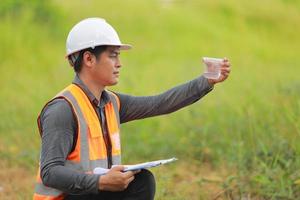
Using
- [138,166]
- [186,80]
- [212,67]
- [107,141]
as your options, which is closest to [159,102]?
[212,67]

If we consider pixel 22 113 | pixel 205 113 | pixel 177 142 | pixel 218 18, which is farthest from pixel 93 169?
pixel 218 18

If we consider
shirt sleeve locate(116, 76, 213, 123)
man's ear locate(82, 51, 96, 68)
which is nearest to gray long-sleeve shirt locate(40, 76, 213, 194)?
man's ear locate(82, 51, 96, 68)

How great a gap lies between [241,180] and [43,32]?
789 cm

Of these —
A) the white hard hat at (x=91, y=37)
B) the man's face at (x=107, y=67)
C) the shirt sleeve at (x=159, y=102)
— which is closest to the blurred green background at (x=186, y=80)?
the shirt sleeve at (x=159, y=102)

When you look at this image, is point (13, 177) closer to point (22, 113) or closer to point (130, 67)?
point (22, 113)

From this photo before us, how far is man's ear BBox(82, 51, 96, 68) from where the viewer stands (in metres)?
4.45

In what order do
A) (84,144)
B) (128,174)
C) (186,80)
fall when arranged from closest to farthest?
(128,174), (84,144), (186,80)

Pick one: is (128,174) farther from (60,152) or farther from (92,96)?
(92,96)

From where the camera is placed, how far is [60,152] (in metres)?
4.15

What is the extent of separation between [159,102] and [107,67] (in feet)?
1.50

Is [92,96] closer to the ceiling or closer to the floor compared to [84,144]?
closer to the ceiling

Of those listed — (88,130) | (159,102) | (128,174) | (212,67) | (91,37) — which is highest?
(91,37)

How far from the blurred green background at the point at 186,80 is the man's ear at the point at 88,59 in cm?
142

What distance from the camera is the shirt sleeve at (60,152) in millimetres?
4077
